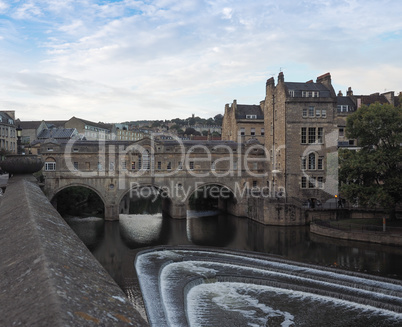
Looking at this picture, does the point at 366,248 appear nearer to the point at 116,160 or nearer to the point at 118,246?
the point at 118,246

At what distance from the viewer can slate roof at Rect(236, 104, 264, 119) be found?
64331mm

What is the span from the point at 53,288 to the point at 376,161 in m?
36.3

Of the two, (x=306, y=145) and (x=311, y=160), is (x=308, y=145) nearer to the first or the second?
(x=306, y=145)

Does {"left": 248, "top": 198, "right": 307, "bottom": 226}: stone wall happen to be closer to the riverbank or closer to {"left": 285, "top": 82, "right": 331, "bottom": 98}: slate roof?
the riverbank

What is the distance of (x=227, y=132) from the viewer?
228 ft

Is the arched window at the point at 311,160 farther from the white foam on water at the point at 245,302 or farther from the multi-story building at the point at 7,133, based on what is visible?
the multi-story building at the point at 7,133

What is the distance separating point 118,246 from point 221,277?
14225mm

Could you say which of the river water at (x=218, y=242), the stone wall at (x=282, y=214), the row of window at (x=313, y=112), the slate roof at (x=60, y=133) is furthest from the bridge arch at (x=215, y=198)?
the slate roof at (x=60, y=133)

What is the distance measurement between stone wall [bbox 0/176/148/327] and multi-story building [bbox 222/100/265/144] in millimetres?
58300

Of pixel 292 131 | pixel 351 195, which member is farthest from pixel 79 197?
pixel 351 195

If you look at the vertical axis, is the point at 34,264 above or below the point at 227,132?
below

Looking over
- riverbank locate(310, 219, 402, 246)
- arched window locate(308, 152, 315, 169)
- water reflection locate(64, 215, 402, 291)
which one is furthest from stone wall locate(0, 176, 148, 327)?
arched window locate(308, 152, 315, 169)

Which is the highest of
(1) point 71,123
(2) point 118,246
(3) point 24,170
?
(1) point 71,123

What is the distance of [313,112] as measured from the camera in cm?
4528
